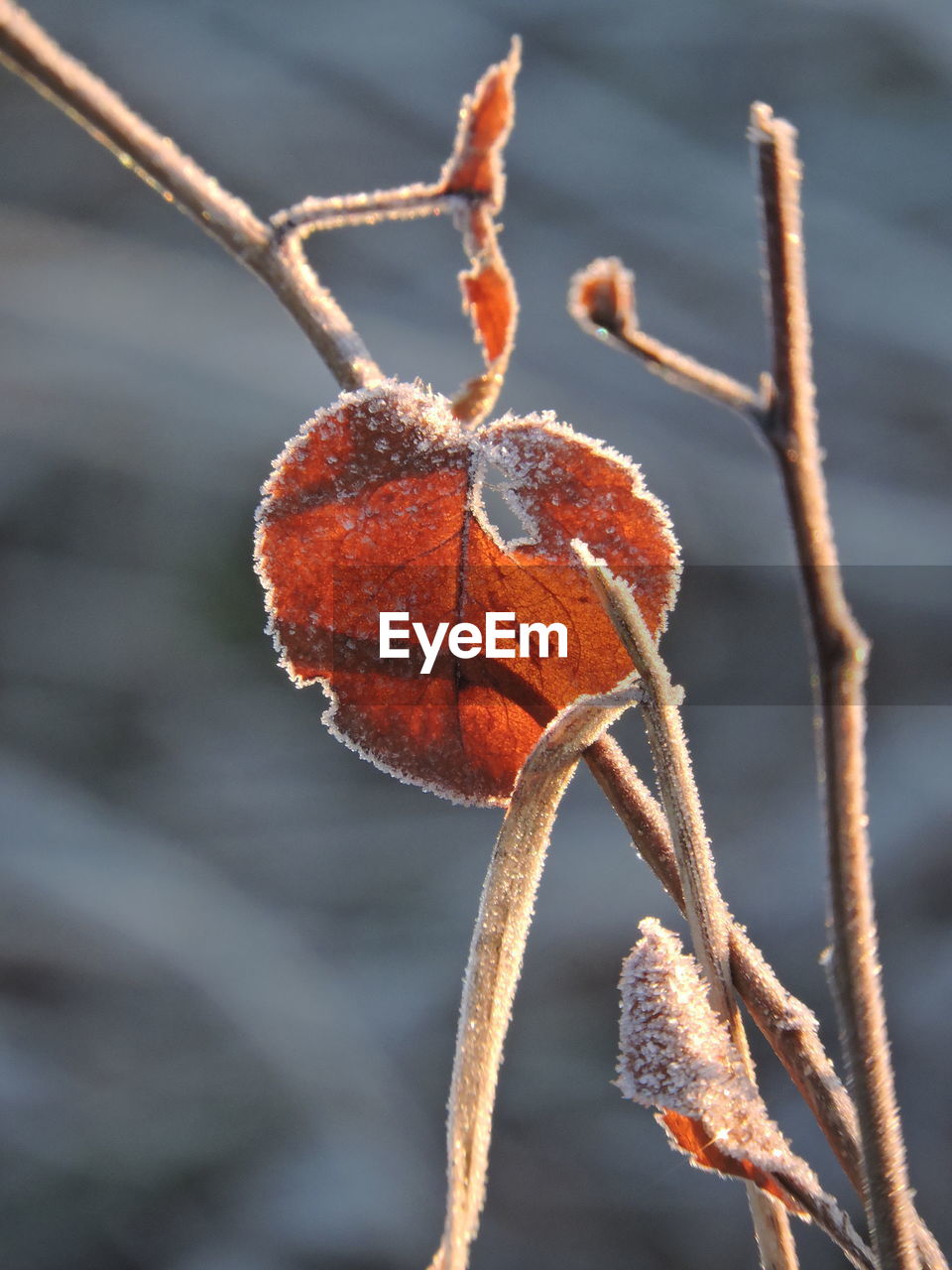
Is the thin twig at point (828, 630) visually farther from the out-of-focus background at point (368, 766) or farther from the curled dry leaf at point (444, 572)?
the out-of-focus background at point (368, 766)

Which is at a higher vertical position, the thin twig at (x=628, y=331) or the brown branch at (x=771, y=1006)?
the thin twig at (x=628, y=331)

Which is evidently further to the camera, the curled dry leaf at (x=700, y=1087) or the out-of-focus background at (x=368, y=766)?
the out-of-focus background at (x=368, y=766)

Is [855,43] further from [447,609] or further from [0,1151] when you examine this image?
[0,1151]

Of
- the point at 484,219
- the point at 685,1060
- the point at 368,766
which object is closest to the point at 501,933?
the point at 685,1060

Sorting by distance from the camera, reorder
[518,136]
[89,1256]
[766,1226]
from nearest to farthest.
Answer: [766,1226], [89,1256], [518,136]

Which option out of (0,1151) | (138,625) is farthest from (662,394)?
(0,1151)

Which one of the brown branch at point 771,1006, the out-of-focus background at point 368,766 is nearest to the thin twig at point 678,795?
the brown branch at point 771,1006

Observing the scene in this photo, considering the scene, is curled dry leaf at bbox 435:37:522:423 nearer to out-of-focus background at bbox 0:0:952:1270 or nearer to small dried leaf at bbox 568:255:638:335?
small dried leaf at bbox 568:255:638:335
